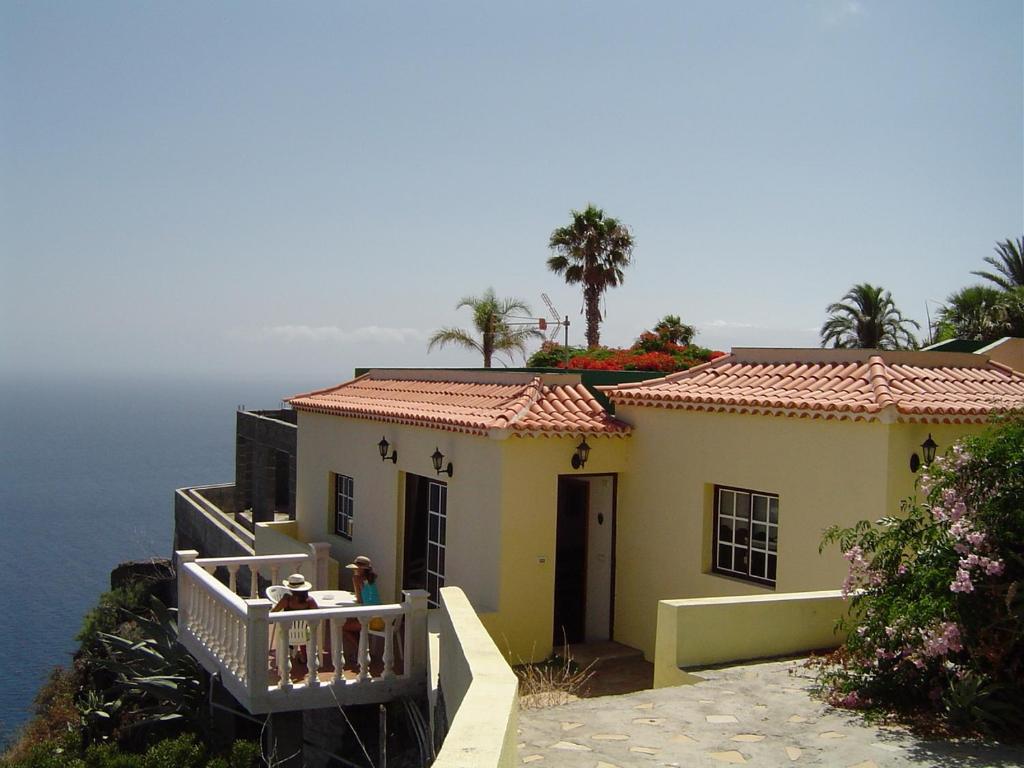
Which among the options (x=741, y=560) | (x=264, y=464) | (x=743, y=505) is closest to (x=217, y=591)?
(x=741, y=560)

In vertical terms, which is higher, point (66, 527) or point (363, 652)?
point (363, 652)

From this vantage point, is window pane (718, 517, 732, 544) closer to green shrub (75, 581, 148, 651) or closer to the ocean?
green shrub (75, 581, 148, 651)

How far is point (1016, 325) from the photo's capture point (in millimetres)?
22000

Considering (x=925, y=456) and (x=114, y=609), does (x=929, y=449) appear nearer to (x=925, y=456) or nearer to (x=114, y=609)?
(x=925, y=456)

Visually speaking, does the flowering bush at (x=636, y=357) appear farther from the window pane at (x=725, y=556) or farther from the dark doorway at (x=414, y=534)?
the window pane at (x=725, y=556)

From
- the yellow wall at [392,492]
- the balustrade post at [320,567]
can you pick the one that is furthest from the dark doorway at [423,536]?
the balustrade post at [320,567]

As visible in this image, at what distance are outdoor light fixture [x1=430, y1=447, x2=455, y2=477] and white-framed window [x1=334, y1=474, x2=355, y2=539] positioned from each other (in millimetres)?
3533

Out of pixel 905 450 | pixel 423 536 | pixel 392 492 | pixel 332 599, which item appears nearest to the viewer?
pixel 905 450

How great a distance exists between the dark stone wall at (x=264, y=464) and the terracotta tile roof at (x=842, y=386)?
56.8ft

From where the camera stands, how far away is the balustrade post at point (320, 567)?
15.1 meters

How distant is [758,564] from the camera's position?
36.2 feet

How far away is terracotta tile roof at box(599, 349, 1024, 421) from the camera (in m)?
9.88

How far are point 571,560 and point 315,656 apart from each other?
13.3 ft

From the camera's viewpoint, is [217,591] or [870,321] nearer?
[217,591]
